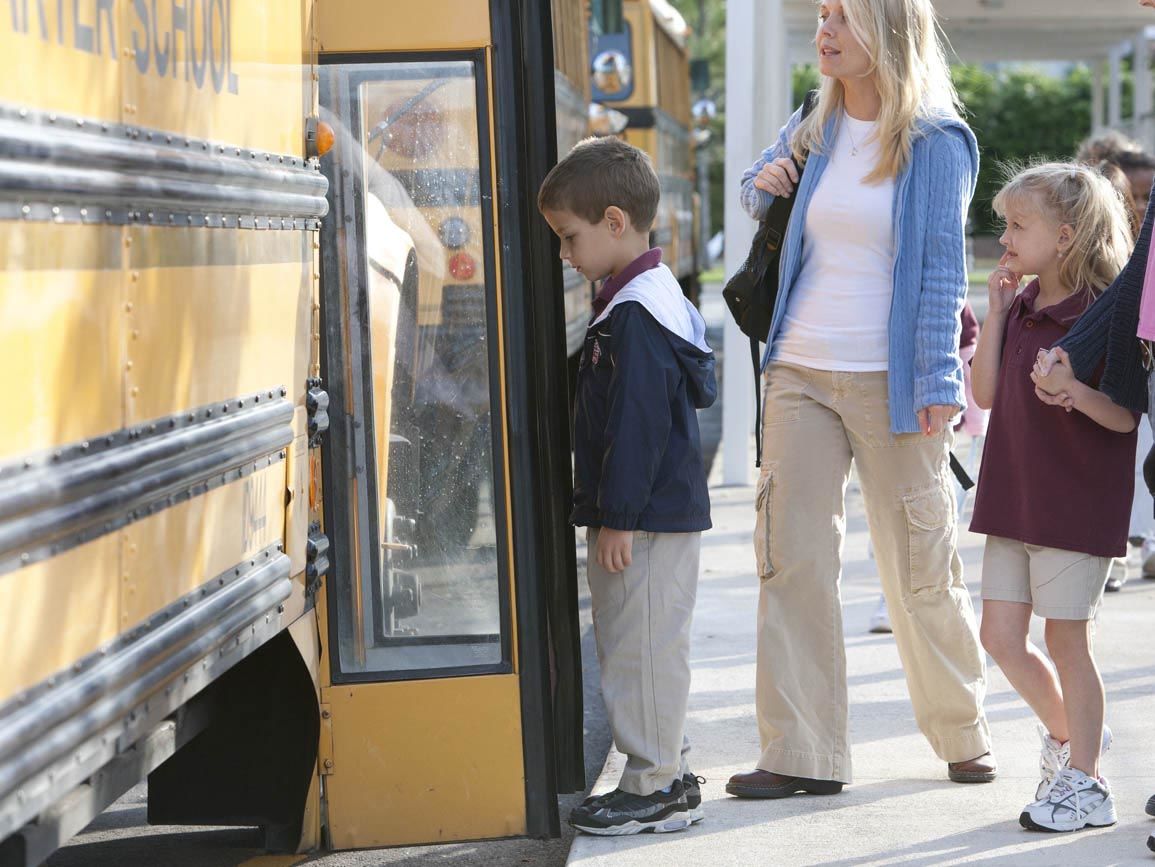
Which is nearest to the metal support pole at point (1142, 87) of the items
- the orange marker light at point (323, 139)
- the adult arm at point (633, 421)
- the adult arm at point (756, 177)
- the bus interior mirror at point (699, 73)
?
the bus interior mirror at point (699, 73)

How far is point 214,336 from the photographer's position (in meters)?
2.51

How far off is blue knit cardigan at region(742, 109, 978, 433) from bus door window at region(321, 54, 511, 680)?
85cm

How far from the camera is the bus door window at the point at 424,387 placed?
3.28 metres

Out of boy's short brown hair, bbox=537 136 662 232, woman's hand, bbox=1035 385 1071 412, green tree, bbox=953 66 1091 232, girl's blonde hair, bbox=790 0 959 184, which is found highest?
green tree, bbox=953 66 1091 232

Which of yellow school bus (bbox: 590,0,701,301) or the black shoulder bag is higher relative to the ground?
yellow school bus (bbox: 590,0,701,301)

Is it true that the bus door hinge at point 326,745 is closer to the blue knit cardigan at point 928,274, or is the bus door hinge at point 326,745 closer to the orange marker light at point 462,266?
the orange marker light at point 462,266

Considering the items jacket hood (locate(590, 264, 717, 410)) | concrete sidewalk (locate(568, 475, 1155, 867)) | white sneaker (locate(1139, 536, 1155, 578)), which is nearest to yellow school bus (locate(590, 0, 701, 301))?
white sneaker (locate(1139, 536, 1155, 578))

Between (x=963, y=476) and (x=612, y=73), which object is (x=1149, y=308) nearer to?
(x=963, y=476)

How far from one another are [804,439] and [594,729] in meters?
1.58

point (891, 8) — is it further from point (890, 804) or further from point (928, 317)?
point (890, 804)

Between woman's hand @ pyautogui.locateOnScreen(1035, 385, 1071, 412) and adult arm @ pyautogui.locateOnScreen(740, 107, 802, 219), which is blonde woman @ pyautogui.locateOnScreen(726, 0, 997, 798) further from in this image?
woman's hand @ pyautogui.locateOnScreen(1035, 385, 1071, 412)

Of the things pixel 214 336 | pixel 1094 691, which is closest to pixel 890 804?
pixel 1094 691

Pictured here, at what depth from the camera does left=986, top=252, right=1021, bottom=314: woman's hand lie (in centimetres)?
351

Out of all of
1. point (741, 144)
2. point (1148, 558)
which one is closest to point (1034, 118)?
point (741, 144)
